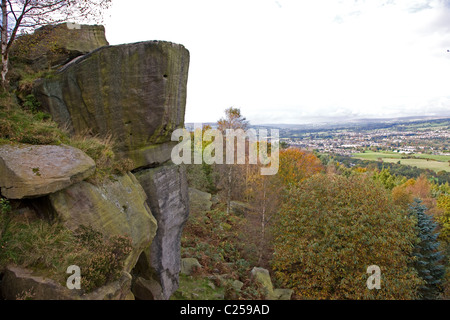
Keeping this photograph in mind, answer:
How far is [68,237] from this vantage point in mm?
5340

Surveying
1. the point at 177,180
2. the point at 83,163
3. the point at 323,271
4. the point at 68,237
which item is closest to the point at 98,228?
the point at 68,237

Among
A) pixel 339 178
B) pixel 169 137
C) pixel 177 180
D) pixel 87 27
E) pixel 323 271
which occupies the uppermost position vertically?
pixel 87 27

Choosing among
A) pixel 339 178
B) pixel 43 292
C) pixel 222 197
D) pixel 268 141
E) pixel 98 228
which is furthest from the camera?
pixel 268 141

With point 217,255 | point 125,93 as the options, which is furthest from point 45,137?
point 217,255

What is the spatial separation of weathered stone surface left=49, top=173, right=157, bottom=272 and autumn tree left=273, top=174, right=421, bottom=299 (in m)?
9.42

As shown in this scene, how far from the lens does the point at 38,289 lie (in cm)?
440

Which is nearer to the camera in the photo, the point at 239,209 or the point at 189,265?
the point at 189,265

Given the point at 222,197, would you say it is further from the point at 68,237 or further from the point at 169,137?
the point at 68,237

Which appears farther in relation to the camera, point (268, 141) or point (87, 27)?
point (268, 141)

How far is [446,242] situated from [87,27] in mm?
36578

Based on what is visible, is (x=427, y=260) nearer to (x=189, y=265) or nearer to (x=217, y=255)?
(x=217, y=255)

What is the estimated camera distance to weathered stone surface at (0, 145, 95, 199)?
17.0 feet

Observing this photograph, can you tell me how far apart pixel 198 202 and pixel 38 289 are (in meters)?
19.7

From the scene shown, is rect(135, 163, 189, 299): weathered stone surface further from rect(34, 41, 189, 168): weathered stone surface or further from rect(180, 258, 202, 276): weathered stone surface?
rect(180, 258, 202, 276): weathered stone surface
